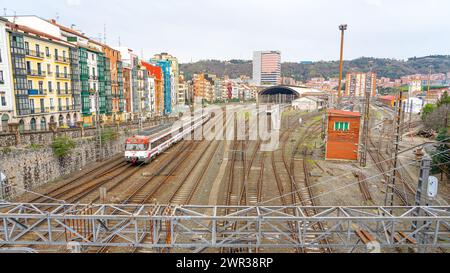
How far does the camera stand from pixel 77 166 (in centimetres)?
2728

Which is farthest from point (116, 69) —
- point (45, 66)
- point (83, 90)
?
point (45, 66)

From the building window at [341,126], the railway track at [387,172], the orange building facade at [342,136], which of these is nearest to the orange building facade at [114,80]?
the orange building facade at [342,136]

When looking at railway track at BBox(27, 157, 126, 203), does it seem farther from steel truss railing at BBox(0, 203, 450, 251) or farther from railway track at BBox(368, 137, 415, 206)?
railway track at BBox(368, 137, 415, 206)

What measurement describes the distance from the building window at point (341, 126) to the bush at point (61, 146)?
2350 centimetres

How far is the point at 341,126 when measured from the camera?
97.2ft

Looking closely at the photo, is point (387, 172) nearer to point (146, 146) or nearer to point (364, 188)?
point (364, 188)

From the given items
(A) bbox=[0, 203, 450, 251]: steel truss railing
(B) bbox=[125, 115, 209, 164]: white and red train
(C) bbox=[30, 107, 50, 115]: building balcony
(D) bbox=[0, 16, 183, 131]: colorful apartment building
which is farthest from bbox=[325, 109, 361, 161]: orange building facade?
(C) bbox=[30, 107, 50, 115]: building balcony

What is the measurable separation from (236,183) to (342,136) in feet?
42.1

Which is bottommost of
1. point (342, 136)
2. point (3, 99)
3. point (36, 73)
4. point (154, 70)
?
point (342, 136)

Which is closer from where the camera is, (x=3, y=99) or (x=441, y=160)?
(x=441, y=160)

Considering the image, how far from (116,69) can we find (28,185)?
35652 millimetres

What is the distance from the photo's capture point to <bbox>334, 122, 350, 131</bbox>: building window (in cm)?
2948

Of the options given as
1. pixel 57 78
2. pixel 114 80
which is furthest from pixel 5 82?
pixel 114 80
